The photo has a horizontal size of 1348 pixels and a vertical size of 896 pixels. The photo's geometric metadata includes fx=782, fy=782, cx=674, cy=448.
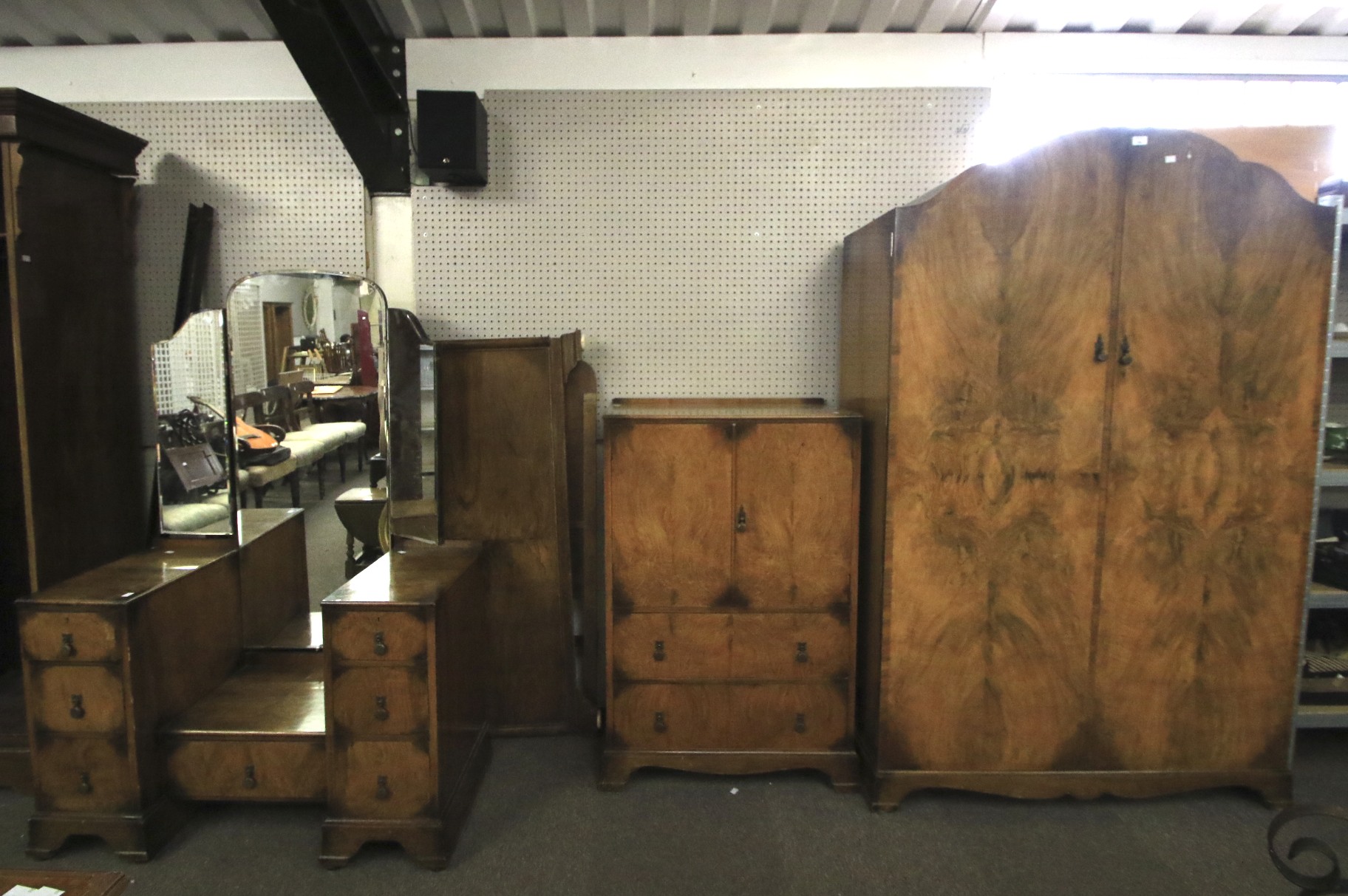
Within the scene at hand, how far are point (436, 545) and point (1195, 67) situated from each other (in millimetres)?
3268

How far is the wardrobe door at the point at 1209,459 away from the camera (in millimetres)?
2277

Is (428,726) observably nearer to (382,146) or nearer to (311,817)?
(311,817)

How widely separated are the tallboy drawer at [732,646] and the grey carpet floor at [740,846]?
1.27 ft

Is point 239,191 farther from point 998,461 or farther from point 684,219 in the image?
point 998,461

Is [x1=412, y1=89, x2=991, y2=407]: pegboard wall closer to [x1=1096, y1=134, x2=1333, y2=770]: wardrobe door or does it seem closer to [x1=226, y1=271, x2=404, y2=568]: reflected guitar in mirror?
[x1=226, y1=271, x2=404, y2=568]: reflected guitar in mirror

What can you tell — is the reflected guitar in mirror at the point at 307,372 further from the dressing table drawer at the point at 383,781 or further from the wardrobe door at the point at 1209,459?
the wardrobe door at the point at 1209,459

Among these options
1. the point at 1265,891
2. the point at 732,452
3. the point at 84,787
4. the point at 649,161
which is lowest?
the point at 1265,891

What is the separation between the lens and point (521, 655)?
2.84 m

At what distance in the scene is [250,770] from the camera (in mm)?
2299

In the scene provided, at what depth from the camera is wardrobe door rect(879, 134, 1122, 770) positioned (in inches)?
89.2

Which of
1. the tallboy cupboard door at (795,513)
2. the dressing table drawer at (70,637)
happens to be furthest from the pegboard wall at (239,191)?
the tallboy cupboard door at (795,513)

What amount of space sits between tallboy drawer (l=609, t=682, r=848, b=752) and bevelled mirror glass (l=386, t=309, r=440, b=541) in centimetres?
92

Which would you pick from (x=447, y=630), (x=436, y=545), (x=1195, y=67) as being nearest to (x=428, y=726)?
(x=447, y=630)

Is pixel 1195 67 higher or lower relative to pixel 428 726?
higher
